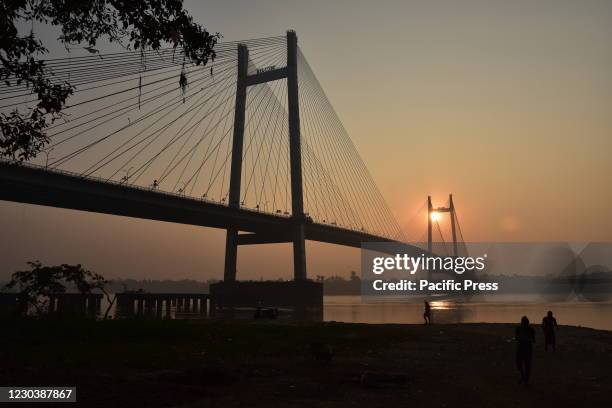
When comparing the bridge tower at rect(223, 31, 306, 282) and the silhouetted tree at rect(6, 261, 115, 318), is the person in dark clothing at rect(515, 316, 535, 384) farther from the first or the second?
the bridge tower at rect(223, 31, 306, 282)

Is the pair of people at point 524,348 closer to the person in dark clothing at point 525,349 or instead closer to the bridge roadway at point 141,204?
the person in dark clothing at point 525,349

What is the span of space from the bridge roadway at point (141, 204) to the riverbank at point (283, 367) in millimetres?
18095

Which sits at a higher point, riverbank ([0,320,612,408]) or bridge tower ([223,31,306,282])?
bridge tower ([223,31,306,282])

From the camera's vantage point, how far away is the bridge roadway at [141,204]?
136ft

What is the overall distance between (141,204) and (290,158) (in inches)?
602

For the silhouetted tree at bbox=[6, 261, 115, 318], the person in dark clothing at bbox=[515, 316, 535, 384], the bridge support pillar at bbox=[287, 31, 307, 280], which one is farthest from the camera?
the bridge support pillar at bbox=[287, 31, 307, 280]

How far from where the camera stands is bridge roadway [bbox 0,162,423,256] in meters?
41.5

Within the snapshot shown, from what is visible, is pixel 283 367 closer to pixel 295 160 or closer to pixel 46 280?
pixel 46 280

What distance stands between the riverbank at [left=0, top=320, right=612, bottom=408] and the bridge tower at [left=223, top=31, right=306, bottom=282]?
38.9 metres

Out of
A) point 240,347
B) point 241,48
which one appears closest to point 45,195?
point 241,48

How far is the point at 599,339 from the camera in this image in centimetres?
2272

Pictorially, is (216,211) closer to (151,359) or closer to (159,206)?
(159,206)

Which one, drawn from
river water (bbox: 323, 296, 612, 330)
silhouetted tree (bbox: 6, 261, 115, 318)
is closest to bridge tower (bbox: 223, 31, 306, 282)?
river water (bbox: 323, 296, 612, 330)

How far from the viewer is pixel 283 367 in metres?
13.5
